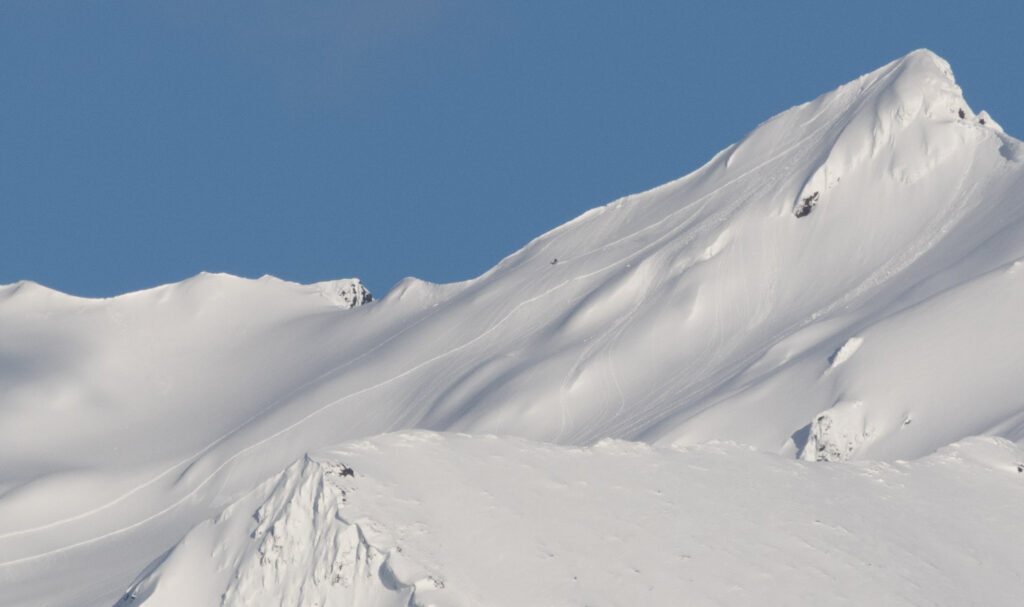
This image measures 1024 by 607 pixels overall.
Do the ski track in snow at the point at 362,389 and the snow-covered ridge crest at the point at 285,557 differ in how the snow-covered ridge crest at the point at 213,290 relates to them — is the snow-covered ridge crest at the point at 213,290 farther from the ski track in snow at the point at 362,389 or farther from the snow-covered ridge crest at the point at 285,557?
the snow-covered ridge crest at the point at 285,557

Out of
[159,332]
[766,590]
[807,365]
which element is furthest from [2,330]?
[766,590]

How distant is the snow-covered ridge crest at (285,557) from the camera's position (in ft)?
119

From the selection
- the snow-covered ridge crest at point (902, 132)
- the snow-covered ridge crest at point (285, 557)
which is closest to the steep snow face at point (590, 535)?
the snow-covered ridge crest at point (285, 557)

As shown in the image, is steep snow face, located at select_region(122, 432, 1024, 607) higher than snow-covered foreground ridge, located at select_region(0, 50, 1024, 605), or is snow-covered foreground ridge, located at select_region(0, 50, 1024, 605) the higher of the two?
snow-covered foreground ridge, located at select_region(0, 50, 1024, 605)

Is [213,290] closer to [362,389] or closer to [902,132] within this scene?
[362,389]

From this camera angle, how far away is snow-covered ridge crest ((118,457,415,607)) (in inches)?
1422

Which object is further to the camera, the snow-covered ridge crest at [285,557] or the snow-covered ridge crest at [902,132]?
the snow-covered ridge crest at [902,132]

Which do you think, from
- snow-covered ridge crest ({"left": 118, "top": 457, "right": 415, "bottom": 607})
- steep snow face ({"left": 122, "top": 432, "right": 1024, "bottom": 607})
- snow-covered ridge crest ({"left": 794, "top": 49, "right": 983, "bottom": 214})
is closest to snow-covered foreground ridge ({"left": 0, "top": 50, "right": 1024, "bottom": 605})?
snow-covered ridge crest ({"left": 794, "top": 49, "right": 983, "bottom": 214})

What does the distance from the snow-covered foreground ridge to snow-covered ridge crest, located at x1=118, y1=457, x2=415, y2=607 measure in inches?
725

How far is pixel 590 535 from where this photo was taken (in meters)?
37.5

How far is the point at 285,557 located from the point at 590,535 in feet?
20.2

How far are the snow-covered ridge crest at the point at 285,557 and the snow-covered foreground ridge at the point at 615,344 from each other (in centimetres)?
1842

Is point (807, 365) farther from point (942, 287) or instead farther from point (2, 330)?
point (2, 330)

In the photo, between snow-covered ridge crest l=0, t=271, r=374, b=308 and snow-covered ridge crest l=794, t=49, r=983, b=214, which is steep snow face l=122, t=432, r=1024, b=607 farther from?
snow-covered ridge crest l=0, t=271, r=374, b=308
